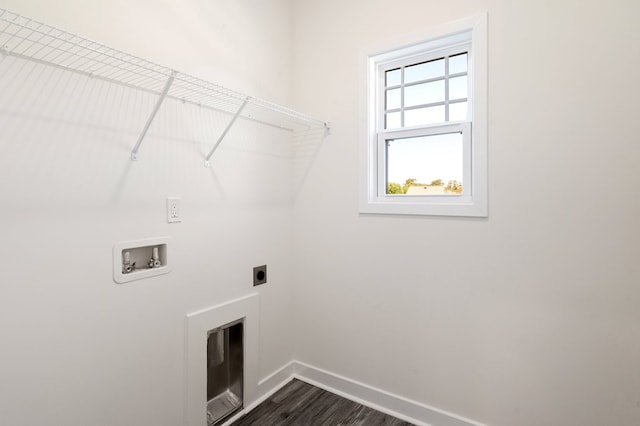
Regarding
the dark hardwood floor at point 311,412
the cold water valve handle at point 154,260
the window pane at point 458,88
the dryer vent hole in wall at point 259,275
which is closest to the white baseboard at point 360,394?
the dark hardwood floor at point 311,412

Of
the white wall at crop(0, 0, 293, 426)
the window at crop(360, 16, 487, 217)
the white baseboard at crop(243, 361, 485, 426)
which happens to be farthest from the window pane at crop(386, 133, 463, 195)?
the white baseboard at crop(243, 361, 485, 426)

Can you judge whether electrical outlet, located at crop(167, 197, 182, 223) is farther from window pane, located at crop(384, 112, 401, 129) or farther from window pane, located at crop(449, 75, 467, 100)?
window pane, located at crop(449, 75, 467, 100)

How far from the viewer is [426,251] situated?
1797 mm

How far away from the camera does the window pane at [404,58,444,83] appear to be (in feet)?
6.13

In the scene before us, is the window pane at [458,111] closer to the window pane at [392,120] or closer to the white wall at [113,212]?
the window pane at [392,120]

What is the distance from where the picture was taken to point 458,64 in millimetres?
1811

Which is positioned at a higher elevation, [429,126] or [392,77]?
[392,77]

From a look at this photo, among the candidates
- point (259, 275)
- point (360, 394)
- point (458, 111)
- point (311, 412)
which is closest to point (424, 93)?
point (458, 111)

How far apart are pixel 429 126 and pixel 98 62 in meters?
1.57

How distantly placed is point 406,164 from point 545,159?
704 millimetres

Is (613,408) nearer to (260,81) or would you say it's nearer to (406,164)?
(406,164)

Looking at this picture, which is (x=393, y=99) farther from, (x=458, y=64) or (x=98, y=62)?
(x=98, y=62)

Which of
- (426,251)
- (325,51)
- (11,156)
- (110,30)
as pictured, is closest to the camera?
(11,156)

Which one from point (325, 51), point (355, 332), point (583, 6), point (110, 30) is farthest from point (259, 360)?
point (583, 6)
